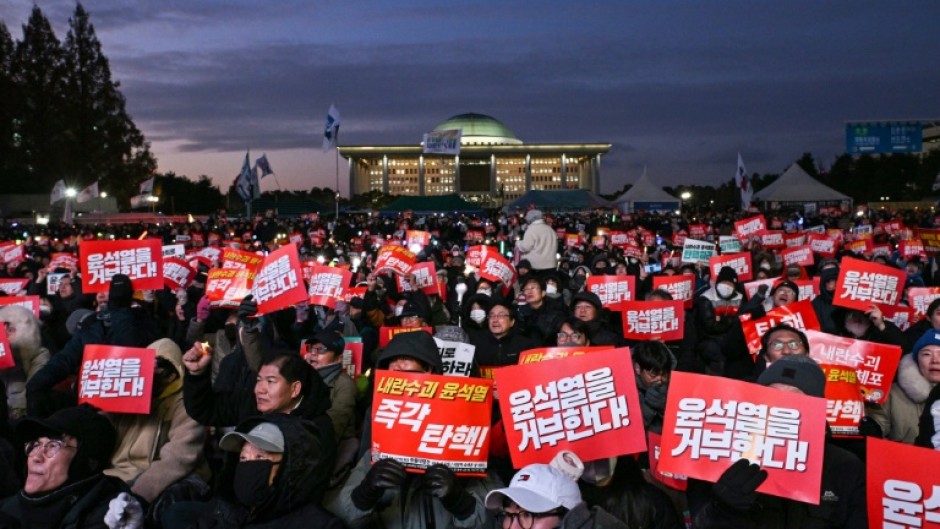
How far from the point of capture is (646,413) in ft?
11.9

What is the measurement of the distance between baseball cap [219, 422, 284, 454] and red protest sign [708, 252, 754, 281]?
7021mm

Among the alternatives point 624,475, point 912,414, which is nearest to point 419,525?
point 624,475

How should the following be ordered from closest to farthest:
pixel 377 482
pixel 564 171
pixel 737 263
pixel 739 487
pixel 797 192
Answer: pixel 739 487 < pixel 377 482 < pixel 737 263 < pixel 797 192 < pixel 564 171

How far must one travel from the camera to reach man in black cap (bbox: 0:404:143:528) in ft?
9.82

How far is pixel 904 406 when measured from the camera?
431cm

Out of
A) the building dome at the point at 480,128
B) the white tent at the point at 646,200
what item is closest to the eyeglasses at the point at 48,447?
the white tent at the point at 646,200

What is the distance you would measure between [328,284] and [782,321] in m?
3.91

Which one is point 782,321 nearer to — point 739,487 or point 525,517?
point 739,487

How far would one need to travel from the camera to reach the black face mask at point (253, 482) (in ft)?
8.82

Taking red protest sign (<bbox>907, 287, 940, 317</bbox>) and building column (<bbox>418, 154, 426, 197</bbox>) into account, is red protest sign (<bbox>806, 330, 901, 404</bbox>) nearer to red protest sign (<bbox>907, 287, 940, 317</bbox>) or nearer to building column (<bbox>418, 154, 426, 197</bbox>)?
red protest sign (<bbox>907, 287, 940, 317</bbox>)

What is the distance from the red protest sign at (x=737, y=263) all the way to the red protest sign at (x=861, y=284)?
2795 millimetres

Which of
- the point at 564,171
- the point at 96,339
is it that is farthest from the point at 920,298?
the point at 564,171

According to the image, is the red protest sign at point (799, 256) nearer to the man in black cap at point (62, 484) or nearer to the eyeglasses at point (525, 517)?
the eyeglasses at point (525, 517)

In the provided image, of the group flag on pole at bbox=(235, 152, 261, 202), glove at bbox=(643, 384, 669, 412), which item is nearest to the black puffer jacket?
glove at bbox=(643, 384, 669, 412)
